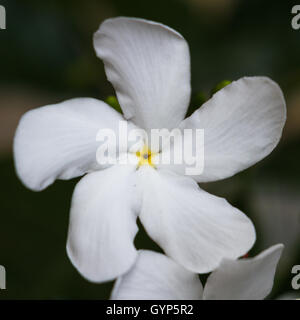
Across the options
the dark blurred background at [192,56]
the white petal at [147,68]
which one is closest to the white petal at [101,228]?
the white petal at [147,68]

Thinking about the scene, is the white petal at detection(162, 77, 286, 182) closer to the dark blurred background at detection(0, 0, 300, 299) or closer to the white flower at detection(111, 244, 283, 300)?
the white flower at detection(111, 244, 283, 300)

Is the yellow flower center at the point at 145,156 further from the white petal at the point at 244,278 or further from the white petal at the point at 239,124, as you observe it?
the white petal at the point at 244,278

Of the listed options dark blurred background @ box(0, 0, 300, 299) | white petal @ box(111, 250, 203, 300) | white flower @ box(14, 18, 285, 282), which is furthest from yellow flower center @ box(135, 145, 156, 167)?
dark blurred background @ box(0, 0, 300, 299)

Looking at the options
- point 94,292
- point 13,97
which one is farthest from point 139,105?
point 13,97

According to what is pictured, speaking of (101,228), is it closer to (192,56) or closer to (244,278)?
(244,278)

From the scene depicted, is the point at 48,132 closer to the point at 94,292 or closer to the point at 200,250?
the point at 200,250

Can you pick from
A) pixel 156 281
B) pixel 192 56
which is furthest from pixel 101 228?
pixel 192 56
